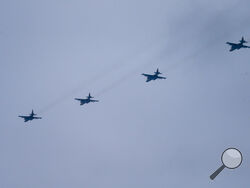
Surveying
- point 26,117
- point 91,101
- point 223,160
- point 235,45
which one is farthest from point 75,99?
point 223,160

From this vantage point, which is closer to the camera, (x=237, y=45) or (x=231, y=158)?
(x=231, y=158)

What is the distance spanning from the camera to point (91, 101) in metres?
109

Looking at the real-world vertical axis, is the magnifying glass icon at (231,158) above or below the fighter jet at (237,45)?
below

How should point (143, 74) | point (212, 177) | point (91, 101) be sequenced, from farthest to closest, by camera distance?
point (91, 101) < point (143, 74) < point (212, 177)

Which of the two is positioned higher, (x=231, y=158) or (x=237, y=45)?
(x=237, y=45)

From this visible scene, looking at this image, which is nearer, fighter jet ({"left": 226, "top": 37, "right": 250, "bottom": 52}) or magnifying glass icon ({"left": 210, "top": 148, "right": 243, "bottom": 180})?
magnifying glass icon ({"left": 210, "top": 148, "right": 243, "bottom": 180})

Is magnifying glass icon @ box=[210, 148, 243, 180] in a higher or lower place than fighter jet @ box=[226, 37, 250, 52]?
lower

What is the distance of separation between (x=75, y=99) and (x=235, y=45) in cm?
4837

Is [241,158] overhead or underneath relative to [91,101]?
underneath

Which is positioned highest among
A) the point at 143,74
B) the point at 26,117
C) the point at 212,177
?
the point at 143,74

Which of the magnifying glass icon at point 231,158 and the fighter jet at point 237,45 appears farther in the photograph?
the fighter jet at point 237,45

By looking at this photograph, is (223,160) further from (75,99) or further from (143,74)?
(75,99)

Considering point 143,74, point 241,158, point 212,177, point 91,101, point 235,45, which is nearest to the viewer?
point 212,177

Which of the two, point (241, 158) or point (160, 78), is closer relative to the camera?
point (241, 158)
